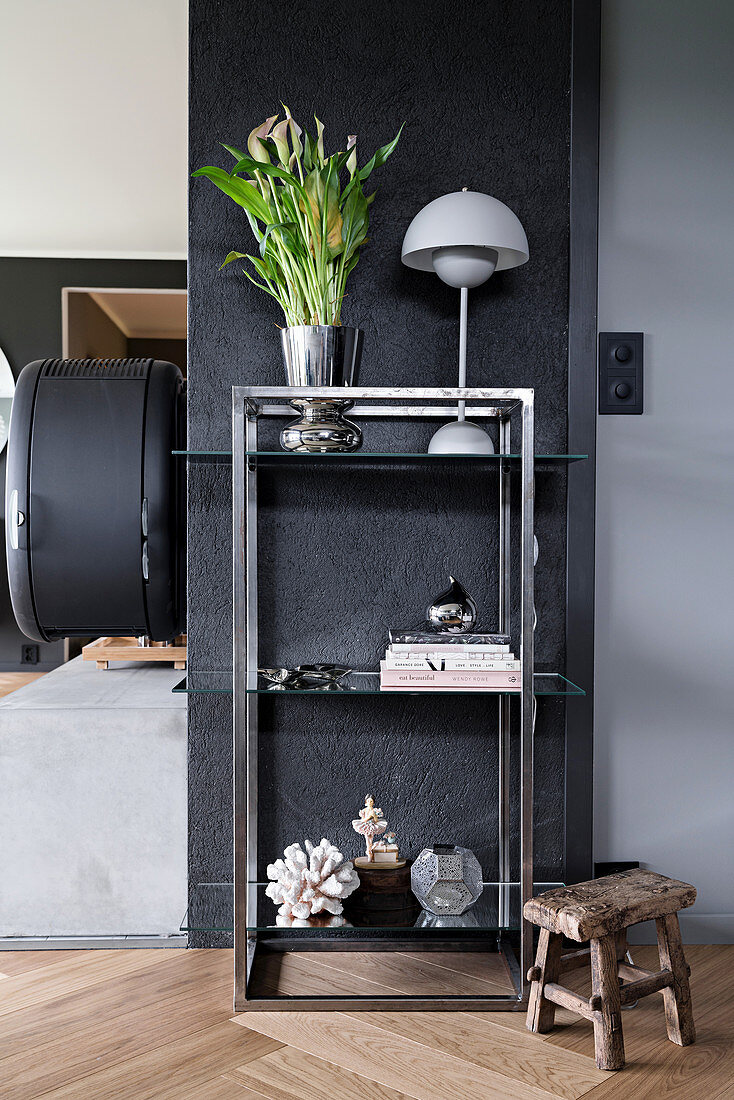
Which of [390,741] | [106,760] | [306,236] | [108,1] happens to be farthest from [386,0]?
[106,760]

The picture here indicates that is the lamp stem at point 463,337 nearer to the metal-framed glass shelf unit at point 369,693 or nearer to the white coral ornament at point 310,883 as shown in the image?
the metal-framed glass shelf unit at point 369,693

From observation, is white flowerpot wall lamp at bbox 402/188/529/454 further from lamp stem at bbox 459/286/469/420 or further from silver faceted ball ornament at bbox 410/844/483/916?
silver faceted ball ornament at bbox 410/844/483/916

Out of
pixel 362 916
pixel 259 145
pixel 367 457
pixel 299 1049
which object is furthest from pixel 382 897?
pixel 259 145

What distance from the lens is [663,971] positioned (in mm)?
1349

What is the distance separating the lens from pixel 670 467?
5.70ft

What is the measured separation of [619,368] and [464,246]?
43 centimetres

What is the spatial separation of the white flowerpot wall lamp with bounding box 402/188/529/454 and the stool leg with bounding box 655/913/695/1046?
0.84m

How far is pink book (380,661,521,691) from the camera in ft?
4.77

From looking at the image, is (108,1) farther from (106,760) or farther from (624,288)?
(106,760)

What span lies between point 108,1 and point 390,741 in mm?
2187

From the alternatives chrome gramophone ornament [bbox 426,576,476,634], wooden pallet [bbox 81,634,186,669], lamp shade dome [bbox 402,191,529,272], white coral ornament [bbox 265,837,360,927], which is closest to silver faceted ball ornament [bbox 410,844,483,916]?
white coral ornament [bbox 265,837,360,927]

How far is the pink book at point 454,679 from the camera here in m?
1.45

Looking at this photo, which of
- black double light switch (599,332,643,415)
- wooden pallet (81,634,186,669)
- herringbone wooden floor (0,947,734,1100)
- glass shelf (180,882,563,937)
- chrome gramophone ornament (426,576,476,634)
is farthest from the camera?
wooden pallet (81,634,186,669)

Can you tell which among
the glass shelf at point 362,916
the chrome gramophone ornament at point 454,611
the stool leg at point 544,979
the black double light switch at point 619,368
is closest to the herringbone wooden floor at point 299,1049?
the stool leg at point 544,979
